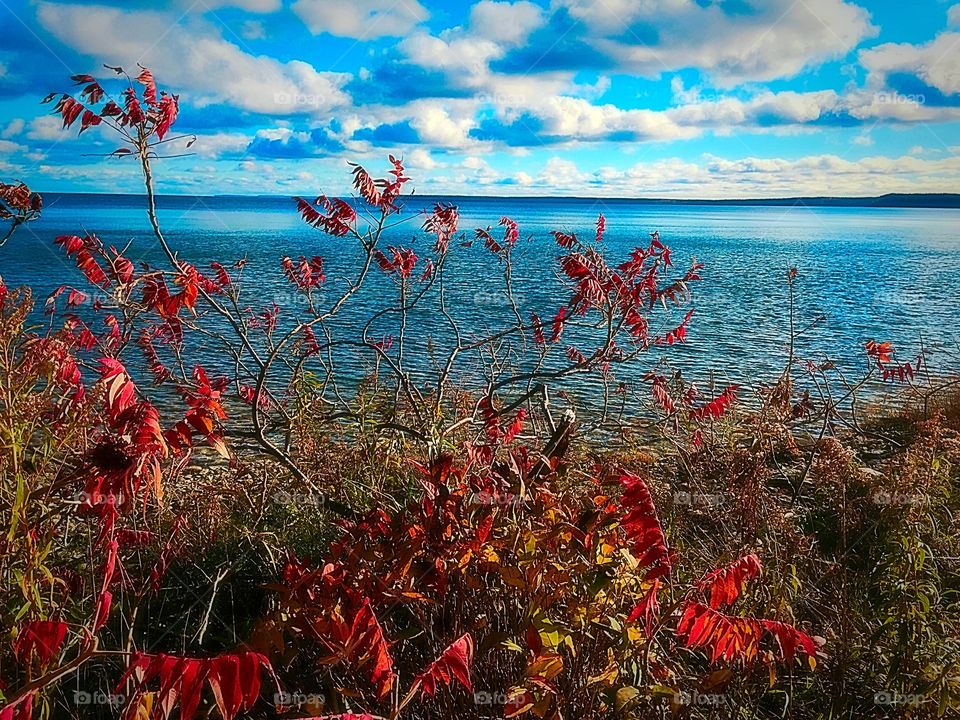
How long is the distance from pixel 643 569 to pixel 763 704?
3.36 feet

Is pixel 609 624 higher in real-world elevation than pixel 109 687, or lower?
higher

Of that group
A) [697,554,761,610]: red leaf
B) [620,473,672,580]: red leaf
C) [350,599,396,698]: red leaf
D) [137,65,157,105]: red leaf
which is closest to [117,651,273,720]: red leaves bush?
[350,599,396,698]: red leaf

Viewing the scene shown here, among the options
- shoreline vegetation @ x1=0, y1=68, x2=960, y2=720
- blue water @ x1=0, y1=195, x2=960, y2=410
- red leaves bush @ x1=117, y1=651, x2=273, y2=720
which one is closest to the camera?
red leaves bush @ x1=117, y1=651, x2=273, y2=720

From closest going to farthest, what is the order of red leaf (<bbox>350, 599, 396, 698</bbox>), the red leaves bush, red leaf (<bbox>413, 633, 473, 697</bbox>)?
the red leaves bush < red leaf (<bbox>413, 633, 473, 697</bbox>) < red leaf (<bbox>350, 599, 396, 698</bbox>)

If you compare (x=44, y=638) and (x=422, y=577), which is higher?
(x=44, y=638)

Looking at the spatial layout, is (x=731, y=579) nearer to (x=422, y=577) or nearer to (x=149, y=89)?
(x=422, y=577)

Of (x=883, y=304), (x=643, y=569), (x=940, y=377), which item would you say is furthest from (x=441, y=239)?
(x=883, y=304)

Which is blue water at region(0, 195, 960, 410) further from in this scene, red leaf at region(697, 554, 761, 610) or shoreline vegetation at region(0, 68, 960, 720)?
red leaf at region(697, 554, 761, 610)

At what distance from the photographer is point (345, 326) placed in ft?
55.0

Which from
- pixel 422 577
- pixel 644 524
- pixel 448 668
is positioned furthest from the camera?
pixel 422 577

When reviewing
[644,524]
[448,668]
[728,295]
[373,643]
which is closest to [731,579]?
[644,524]

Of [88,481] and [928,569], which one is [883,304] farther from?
[88,481]

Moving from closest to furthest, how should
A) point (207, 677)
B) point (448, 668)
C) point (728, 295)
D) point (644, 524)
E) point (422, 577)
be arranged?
point (207, 677) → point (448, 668) → point (644, 524) → point (422, 577) → point (728, 295)

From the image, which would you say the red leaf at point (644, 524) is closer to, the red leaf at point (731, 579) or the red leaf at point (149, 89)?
the red leaf at point (731, 579)
